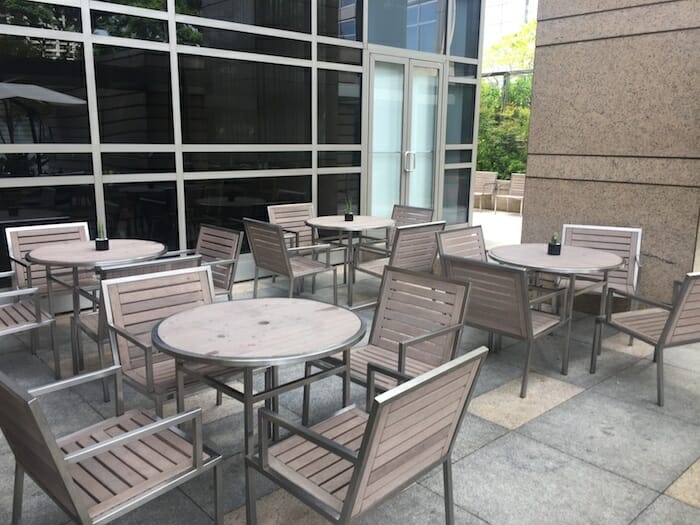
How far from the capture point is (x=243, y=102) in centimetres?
645

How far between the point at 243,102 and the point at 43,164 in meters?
2.24

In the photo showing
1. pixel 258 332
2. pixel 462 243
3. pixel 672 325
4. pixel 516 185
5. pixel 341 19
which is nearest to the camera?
pixel 258 332

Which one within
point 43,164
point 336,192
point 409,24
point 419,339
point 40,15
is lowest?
point 419,339

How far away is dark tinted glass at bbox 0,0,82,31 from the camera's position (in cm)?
479

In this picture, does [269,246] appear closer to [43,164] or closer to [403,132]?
[43,164]

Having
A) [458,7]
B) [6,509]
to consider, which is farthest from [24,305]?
[458,7]

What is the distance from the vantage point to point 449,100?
338 inches

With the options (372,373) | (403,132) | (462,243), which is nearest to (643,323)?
(462,243)

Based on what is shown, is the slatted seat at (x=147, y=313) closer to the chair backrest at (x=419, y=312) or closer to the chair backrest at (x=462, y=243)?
the chair backrest at (x=419, y=312)

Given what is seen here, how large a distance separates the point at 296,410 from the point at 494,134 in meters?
14.1

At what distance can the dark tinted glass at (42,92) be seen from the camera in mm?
4887

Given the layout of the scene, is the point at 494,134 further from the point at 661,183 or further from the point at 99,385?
the point at 99,385

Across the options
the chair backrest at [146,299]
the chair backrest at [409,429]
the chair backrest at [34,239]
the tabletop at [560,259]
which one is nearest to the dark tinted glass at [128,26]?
the chair backrest at [34,239]

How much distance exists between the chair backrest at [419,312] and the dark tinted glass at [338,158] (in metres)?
4.29
